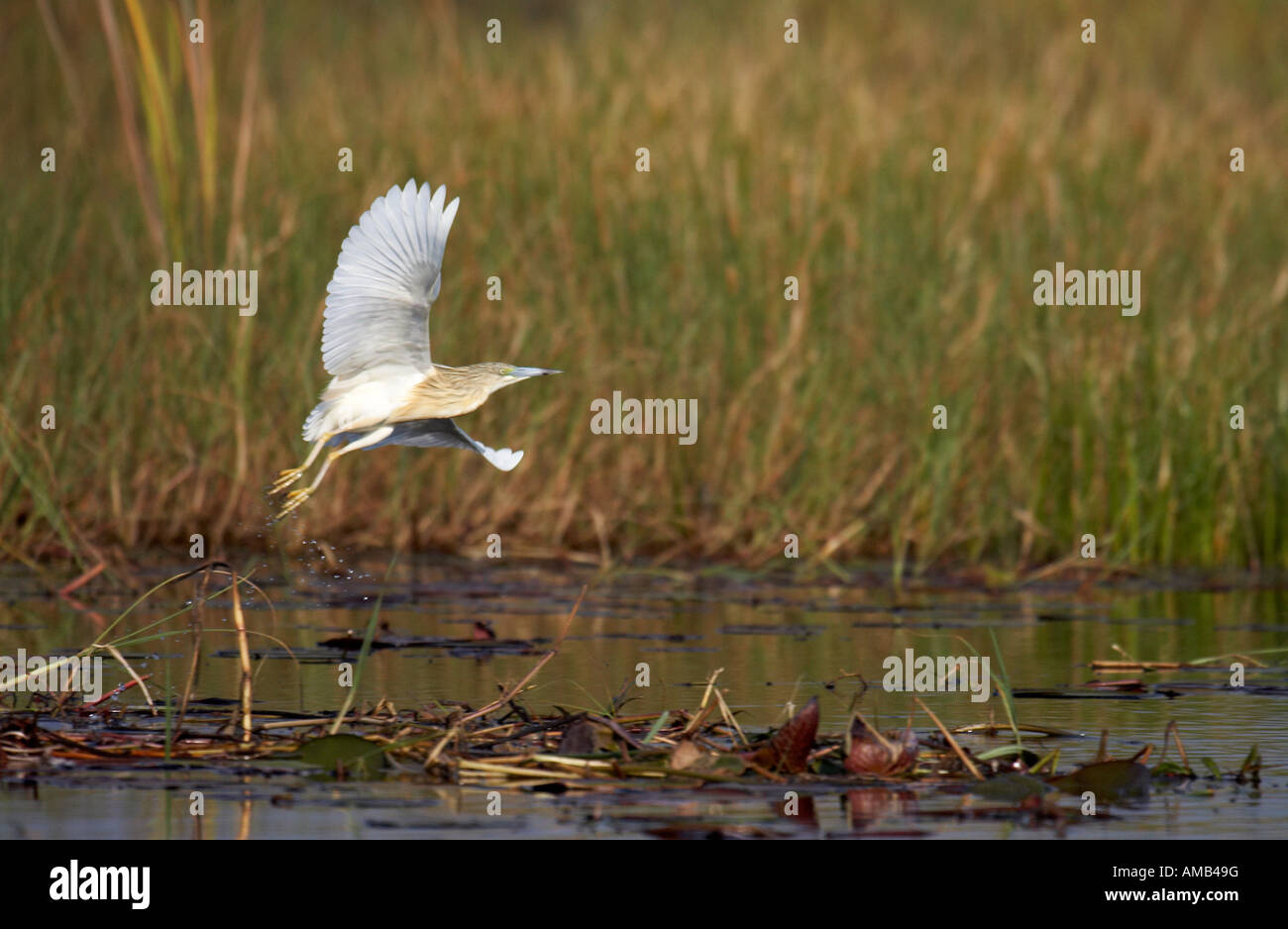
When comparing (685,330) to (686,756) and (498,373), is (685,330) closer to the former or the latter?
(686,756)

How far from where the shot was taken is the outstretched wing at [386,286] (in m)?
4.85

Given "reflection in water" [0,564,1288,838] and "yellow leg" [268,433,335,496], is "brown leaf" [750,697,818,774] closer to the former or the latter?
"reflection in water" [0,564,1288,838]

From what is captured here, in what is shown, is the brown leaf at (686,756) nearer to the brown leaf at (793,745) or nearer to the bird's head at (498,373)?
the brown leaf at (793,745)

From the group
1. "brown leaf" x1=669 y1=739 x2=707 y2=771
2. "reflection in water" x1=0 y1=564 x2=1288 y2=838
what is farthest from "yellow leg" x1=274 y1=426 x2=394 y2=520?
"brown leaf" x1=669 y1=739 x2=707 y2=771

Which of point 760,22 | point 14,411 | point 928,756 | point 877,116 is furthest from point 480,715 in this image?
point 760,22

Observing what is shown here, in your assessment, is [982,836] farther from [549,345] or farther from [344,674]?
[549,345]

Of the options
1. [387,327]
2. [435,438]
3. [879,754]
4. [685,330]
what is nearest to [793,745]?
[879,754]

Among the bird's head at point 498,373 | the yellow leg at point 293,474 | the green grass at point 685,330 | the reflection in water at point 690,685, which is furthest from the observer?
the green grass at point 685,330

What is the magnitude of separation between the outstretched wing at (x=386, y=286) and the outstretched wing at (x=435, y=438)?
149 mm

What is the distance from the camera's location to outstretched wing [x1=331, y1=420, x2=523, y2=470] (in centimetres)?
474

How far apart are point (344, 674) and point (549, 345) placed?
5432 mm

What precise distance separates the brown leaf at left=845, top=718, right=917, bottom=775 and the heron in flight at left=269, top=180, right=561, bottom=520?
1434 millimetres

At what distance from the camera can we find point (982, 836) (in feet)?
16.4

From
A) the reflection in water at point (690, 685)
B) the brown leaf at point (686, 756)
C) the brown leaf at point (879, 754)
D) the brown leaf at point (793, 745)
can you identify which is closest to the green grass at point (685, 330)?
the reflection in water at point (690, 685)
